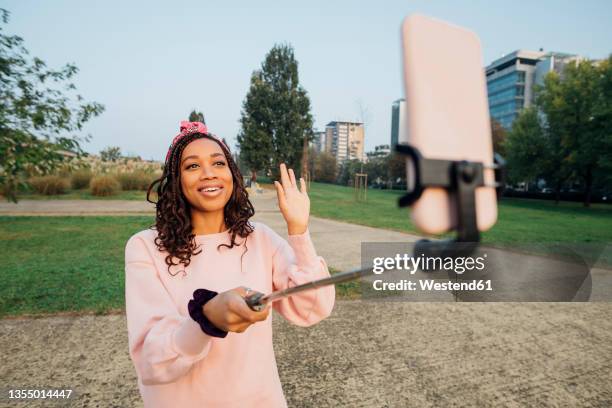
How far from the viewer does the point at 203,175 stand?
4.97 feet

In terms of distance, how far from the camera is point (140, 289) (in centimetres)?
129

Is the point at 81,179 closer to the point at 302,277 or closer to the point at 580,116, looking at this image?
the point at 302,277

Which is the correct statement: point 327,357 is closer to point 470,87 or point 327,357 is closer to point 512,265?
point 470,87

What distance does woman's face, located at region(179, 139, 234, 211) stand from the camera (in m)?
1.53

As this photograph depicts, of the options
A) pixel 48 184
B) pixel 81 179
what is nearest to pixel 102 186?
pixel 48 184

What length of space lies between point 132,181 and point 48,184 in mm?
4870

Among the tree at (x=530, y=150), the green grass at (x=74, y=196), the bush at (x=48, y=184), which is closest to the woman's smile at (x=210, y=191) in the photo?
the green grass at (x=74, y=196)

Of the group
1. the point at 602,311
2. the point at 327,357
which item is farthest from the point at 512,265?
the point at 327,357

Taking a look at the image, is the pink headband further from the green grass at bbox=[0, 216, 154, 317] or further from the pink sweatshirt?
the green grass at bbox=[0, 216, 154, 317]

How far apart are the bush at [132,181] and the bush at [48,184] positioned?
3.48 metres

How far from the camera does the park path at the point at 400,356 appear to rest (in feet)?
8.99

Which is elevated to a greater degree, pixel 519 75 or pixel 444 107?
pixel 519 75

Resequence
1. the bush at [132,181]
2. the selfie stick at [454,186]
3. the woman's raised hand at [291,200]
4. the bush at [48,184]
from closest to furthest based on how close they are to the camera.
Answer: the selfie stick at [454,186] < the woman's raised hand at [291,200] < the bush at [48,184] < the bush at [132,181]

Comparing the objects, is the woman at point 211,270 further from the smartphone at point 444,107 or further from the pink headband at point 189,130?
the smartphone at point 444,107
